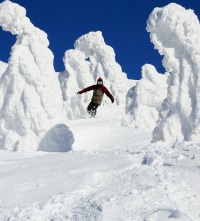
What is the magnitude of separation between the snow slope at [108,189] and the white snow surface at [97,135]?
2 centimetres

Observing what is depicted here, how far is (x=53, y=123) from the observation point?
956 inches

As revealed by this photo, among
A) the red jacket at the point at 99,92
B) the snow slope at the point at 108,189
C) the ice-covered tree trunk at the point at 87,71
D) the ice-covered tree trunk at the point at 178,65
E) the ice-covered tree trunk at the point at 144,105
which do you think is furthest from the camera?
the ice-covered tree trunk at the point at 87,71

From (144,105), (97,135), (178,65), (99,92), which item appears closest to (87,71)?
(144,105)

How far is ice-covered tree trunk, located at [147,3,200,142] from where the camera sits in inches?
824

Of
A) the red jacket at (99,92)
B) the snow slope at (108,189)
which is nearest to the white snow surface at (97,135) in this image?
the snow slope at (108,189)

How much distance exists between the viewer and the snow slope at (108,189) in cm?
677

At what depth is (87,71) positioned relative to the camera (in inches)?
1945

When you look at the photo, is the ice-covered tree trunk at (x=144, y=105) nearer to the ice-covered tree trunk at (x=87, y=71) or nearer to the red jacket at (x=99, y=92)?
the ice-covered tree trunk at (x=87, y=71)

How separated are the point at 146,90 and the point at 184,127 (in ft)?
57.1

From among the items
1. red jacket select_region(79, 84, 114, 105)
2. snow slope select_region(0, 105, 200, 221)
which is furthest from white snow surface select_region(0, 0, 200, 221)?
red jacket select_region(79, 84, 114, 105)

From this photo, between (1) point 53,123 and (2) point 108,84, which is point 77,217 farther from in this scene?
(2) point 108,84

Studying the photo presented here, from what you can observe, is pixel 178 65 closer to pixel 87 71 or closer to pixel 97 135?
pixel 97 135

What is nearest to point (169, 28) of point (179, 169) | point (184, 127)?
point (184, 127)

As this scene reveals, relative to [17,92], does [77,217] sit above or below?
below
